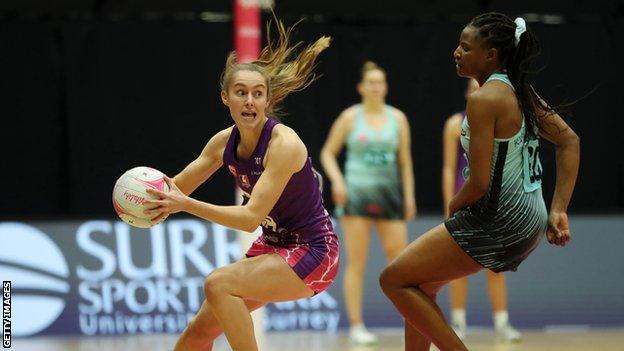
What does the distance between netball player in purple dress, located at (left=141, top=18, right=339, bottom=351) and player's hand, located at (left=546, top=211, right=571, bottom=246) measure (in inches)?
36.7

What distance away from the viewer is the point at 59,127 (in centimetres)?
912

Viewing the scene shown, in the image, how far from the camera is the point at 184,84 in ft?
30.3

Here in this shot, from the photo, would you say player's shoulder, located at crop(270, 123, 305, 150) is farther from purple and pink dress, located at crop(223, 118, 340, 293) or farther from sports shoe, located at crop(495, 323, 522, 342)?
sports shoe, located at crop(495, 323, 522, 342)

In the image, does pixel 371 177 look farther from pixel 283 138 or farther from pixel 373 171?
pixel 283 138

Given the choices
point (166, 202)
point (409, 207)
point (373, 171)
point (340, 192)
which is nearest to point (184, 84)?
point (373, 171)

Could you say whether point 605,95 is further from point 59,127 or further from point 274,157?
point 274,157

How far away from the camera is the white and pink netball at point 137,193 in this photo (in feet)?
13.6

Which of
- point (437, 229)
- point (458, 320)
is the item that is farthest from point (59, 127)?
point (437, 229)

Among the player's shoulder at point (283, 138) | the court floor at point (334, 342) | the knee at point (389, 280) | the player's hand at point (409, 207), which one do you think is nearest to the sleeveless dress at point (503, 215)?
the knee at point (389, 280)

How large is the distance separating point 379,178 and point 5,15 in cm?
361

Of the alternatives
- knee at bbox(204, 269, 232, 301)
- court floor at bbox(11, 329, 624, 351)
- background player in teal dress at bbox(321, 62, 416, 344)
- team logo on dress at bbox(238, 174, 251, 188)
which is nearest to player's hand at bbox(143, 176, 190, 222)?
knee at bbox(204, 269, 232, 301)

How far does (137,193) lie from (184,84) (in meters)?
5.18

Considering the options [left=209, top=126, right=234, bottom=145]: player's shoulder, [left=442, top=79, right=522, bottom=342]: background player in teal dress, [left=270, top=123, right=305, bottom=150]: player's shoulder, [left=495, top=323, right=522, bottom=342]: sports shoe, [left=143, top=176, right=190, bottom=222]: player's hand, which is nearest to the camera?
[left=143, top=176, right=190, bottom=222]: player's hand

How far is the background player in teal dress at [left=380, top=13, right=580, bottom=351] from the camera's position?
4301 millimetres
